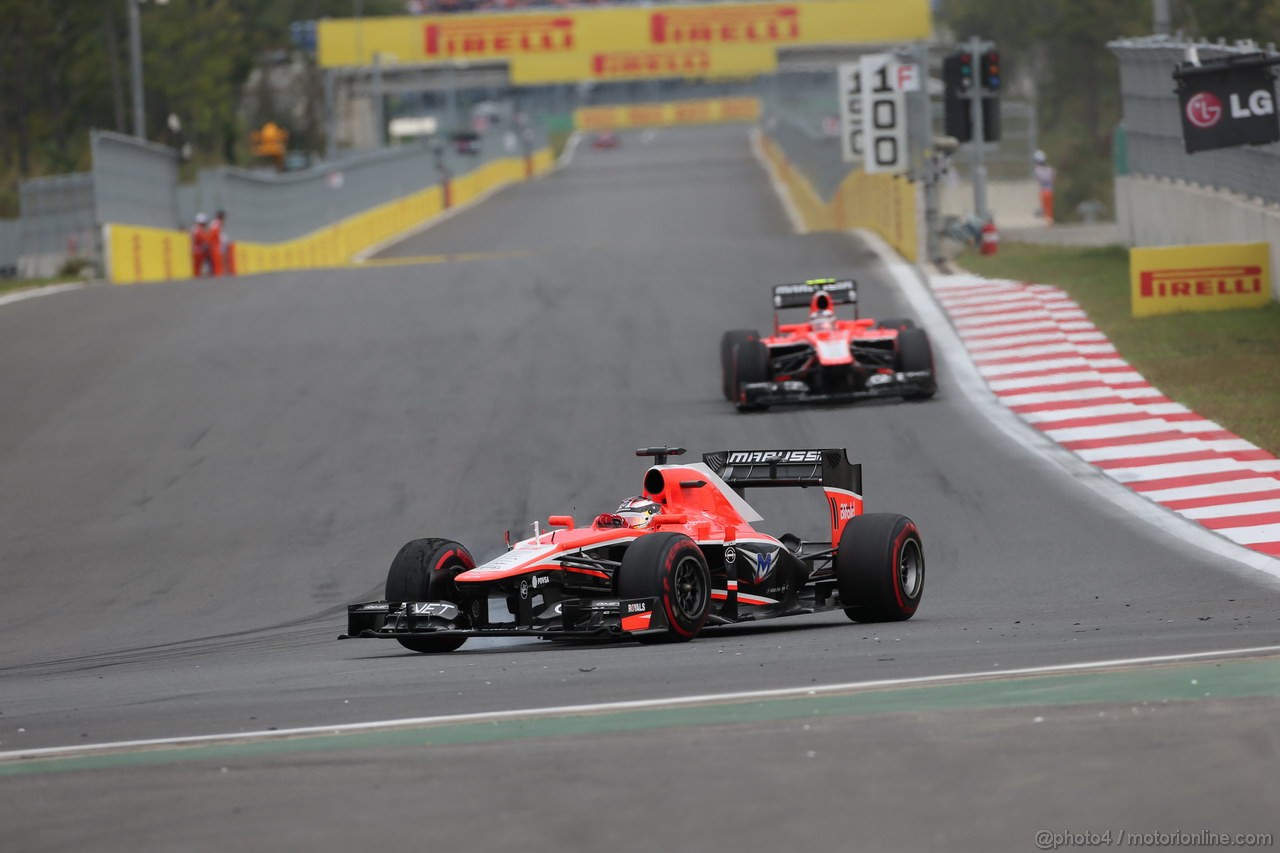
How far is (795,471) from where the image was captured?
444 inches

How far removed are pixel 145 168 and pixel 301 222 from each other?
9.25 m

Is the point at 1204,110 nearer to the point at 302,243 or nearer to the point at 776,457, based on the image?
the point at 776,457

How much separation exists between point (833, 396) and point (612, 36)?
7738cm

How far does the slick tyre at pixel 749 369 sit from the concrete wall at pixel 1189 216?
25.7 feet

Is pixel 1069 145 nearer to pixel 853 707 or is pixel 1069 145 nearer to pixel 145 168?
pixel 145 168

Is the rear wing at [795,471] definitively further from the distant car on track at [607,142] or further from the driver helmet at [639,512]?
the distant car on track at [607,142]

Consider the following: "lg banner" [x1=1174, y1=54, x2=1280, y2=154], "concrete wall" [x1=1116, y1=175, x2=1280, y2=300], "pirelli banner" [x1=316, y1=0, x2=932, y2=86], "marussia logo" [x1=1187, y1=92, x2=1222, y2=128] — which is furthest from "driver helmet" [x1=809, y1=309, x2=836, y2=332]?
"pirelli banner" [x1=316, y1=0, x2=932, y2=86]

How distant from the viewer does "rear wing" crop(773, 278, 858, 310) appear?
19812mm

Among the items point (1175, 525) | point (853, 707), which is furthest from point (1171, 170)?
point (853, 707)

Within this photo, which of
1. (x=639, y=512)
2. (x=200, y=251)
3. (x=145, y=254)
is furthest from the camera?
(x=145, y=254)

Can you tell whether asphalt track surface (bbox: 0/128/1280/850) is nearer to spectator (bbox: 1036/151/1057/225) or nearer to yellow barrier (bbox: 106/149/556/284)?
yellow barrier (bbox: 106/149/556/284)

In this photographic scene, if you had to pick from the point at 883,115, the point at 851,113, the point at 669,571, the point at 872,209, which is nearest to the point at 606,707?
the point at 669,571

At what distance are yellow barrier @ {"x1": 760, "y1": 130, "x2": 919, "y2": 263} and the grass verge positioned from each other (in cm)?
203

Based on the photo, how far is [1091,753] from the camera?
20.1 feet
